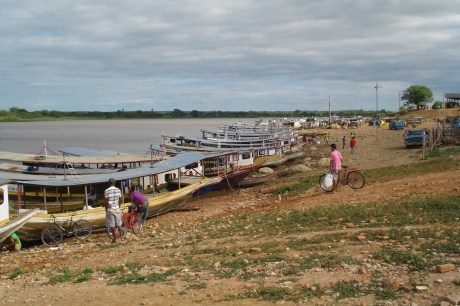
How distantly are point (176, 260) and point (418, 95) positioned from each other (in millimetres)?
110867

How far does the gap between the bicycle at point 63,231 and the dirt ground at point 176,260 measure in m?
0.29

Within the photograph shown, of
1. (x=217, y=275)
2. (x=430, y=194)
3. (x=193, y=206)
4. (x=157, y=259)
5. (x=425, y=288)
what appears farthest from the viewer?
(x=193, y=206)

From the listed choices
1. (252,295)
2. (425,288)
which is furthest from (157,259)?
(425,288)

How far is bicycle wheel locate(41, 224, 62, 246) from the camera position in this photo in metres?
14.6

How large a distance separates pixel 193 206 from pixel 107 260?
1067 cm

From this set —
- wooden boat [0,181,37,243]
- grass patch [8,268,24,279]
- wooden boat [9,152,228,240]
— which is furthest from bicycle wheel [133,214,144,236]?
grass patch [8,268,24,279]

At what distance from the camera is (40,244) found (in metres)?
15.1

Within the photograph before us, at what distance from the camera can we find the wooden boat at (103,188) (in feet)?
49.2

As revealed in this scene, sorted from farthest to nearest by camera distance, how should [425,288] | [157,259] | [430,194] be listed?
[430,194], [157,259], [425,288]

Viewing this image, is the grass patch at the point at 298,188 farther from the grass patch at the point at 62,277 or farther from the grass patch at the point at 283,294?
the grass patch at the point at 283,294

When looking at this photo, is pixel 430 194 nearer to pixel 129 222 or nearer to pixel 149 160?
pixel 129 222

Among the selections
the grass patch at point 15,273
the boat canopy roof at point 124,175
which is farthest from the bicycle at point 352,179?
the grass patch at point 15,273

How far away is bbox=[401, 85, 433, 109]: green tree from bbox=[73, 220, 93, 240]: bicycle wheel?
107 meters

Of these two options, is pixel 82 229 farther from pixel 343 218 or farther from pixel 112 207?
pixel 343 218
